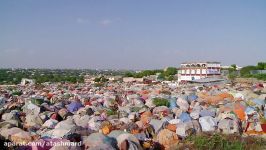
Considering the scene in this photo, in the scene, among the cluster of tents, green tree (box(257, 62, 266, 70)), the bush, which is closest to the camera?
the cluster of tents

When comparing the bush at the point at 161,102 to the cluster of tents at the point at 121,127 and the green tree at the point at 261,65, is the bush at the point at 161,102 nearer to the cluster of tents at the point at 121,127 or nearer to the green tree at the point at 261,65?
the cluster of tents at the point at 121,127

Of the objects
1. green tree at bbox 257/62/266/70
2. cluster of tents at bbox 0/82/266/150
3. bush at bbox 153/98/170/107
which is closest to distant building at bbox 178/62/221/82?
green tree at bbox 257/62/266/70

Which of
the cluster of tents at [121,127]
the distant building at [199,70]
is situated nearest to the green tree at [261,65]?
the distant building at [199,70]

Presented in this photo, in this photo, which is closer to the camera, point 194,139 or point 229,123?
point 194,139

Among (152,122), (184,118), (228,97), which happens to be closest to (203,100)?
(228,97)

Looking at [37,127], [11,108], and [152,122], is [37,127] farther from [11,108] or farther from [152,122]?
[11,108]

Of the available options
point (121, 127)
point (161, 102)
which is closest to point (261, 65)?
point (161, 102)

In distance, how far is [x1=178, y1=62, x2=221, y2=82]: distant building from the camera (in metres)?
61.0

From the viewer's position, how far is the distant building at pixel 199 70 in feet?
200

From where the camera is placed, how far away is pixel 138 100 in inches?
947

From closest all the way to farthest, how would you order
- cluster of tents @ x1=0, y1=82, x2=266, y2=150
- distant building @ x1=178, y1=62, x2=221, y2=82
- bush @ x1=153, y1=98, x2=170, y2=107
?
cluster of tents @ x1=0, y1=82, x2=266, y2=150 < bush @ x1=153, y1=98, x2=170, y2=107 < distant building @ x1=178, y1=62, x2=221, y2=82

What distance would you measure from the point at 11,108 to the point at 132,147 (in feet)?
38.9

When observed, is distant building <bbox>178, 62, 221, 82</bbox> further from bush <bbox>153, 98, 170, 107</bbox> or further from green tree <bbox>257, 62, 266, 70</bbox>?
bush <bbox>153, 98, 170, 107</bbox>

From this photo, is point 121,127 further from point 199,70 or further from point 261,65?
point 261,65
